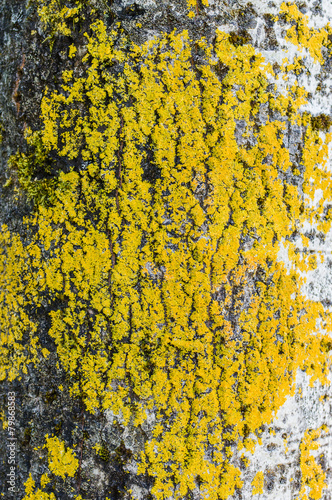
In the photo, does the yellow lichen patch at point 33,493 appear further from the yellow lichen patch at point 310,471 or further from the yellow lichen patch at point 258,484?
the yellow lichen patch at point 310,471

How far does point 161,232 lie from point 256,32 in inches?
23.7

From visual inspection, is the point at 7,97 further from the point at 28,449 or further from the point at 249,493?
the point at 249,493

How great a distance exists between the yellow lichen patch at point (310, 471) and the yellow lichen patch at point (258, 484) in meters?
0.14

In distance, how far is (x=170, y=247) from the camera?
1090 mm

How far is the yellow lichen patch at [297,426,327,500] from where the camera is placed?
1.22 metres

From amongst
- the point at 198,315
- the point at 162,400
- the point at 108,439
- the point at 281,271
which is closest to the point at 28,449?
the point at 108,439

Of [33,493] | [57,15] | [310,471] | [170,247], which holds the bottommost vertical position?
[33,493]

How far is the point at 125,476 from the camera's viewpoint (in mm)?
1094

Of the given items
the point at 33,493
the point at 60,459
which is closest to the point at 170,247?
the point at 60,459

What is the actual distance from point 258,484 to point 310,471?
0.19 meters

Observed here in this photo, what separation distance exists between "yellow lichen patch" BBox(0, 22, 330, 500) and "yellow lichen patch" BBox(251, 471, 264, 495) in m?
0.06

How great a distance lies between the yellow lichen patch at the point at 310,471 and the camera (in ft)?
4.00

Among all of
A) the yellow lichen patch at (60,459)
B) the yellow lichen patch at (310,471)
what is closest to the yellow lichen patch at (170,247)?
the yellow lichen patch at (60,459)

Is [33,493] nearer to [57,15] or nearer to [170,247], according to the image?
[170,247]
